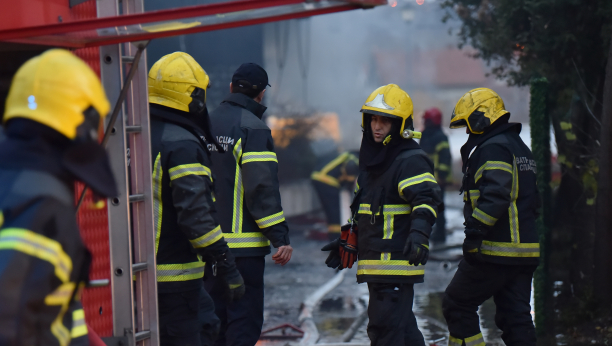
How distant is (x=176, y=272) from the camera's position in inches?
139

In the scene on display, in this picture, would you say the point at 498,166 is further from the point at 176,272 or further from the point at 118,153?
the point at 118,153

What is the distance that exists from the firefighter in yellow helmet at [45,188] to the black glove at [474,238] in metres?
2.97

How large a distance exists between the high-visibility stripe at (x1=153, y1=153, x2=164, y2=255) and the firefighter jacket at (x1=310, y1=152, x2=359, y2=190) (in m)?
6.79

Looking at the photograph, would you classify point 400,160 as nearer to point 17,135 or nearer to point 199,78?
point 199,78

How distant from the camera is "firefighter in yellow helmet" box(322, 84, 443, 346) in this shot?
395cm

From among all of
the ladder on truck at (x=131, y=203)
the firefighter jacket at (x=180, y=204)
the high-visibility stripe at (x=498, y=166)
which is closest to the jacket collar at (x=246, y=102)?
the firefighter jacket at (x=180, y=204)

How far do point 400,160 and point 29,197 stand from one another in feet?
9.18

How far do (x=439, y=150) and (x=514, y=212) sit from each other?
219 inches

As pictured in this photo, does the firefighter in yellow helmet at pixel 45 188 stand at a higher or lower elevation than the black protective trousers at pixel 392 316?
higher

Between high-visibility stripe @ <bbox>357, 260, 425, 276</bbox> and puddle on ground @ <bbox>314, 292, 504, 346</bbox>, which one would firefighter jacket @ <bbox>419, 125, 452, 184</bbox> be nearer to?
puddle on ground @ <bbox>314, 292, 504, 346</bbox>

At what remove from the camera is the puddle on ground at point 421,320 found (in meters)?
5.38

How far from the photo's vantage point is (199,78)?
372 centimetres

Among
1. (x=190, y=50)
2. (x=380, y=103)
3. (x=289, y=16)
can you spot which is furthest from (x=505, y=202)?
(x=190, y=50)

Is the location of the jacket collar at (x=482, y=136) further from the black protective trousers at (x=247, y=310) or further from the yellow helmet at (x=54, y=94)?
the yellow helmet at (x=54, y=94)
